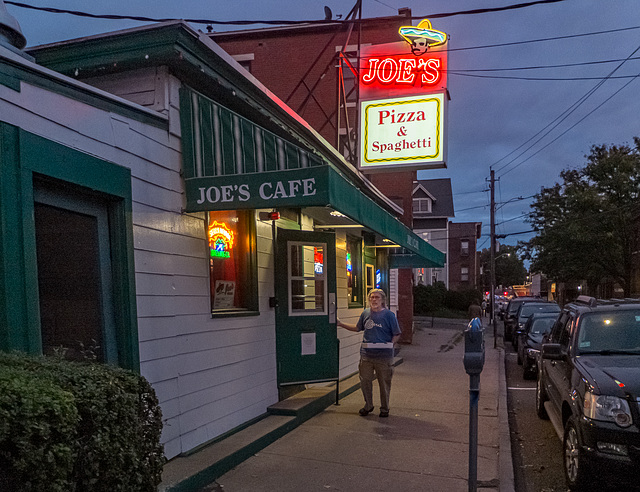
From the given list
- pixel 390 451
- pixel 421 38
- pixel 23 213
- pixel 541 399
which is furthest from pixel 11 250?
pixel 421 38

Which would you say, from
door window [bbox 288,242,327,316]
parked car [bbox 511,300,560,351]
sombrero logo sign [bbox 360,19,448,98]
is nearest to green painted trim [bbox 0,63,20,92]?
door window [bbox 288,242,327,316]

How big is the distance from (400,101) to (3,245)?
886 cm

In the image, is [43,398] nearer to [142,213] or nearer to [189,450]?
[142,213]

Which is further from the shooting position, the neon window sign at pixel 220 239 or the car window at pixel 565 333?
the car window at pixel 565 333

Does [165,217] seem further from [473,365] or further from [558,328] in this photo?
[558,328]

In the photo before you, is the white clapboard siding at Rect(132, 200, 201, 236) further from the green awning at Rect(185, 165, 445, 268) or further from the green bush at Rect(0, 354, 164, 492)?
the green bush at Rect(0, 354, 164, 492)

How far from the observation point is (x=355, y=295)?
11.8 meters

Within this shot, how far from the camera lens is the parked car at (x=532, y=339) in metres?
11.7

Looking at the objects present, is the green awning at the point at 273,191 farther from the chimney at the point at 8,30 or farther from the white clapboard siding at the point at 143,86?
the chimney at the point at 8,30

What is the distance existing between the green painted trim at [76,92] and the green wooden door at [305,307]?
2.89 meters

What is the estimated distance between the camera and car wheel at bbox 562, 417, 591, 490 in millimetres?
4574

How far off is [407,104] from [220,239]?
6.18 metres

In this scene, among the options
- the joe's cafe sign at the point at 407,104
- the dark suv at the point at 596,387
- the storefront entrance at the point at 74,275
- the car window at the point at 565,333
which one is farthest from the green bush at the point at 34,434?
the joe's cafe sign at the point at 407,104

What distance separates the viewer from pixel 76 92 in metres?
4.16
